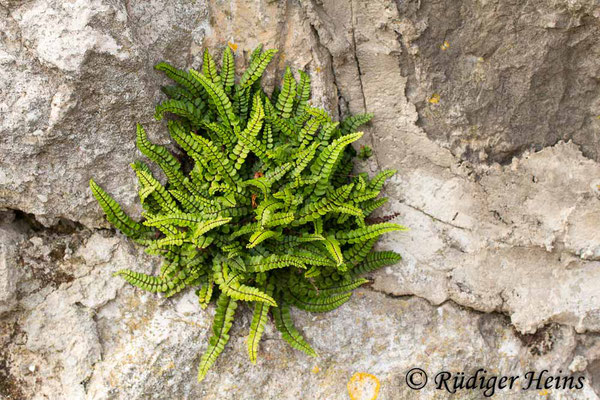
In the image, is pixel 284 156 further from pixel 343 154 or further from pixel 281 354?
pixel 281 354

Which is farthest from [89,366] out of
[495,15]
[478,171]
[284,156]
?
[495,15]

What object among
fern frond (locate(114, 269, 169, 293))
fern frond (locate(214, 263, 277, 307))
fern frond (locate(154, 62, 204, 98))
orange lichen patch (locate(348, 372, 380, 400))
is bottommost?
orange lichen patch (locate(348, 372, 380, 400))

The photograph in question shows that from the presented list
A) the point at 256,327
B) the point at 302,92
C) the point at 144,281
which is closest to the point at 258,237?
the point at 256,327

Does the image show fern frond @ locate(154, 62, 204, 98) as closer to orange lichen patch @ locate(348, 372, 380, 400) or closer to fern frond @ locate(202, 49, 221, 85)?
fern frond @ locate(202, 49, 221, 85)

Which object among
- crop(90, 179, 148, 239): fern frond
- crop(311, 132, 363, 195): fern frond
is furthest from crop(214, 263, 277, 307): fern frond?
crop(311, 132, 363, 195): fern frond

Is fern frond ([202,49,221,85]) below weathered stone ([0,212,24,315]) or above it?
above

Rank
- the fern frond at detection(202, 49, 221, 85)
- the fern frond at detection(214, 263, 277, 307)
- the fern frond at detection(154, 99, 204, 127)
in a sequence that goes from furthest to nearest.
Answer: the fern frond at detection(202, 49, 221, 85) < the fern frond at detection(154, 99, 204, 127) < the fern frond at detection(214, 263, 277, 307)
